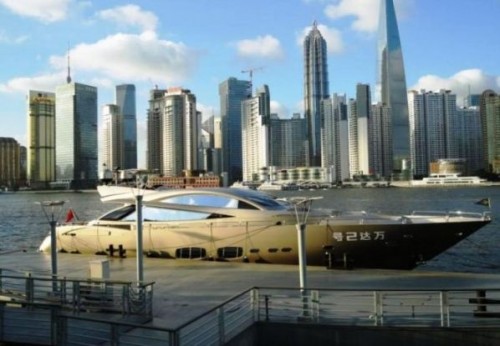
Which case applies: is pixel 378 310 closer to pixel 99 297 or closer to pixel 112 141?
pixel 99 297

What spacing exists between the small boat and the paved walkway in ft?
4.79

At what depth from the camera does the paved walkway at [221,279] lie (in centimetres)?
1381

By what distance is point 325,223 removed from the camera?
22.0 metres

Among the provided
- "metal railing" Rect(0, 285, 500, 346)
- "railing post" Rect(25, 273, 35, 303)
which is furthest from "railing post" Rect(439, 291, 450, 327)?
"railing post" Rect(25, 273, 35, 303)

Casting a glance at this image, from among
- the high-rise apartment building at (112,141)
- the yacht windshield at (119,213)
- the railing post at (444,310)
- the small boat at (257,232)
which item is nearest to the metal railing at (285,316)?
the railing post at (444,310)

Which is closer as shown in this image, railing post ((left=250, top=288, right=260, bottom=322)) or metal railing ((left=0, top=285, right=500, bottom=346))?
metal railing ((left=0, top=285, right=500, bottom=346))

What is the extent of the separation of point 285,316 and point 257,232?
10.5 metres

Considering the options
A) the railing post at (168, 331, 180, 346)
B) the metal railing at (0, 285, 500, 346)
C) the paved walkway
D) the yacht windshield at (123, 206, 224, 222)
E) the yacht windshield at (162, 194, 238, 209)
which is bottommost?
the paved walkway

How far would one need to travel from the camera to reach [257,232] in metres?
22.3

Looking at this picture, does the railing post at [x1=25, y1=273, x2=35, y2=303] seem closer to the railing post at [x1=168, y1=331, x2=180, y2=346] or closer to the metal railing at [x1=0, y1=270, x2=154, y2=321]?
the metal railing at [x1=0, y1=270, x2=154, y2=321]

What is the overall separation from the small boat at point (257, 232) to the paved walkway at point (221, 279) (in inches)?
57.4

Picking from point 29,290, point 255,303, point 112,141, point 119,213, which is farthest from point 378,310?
point 112,141

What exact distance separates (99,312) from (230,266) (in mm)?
8679

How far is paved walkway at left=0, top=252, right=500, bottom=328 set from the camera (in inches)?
544
